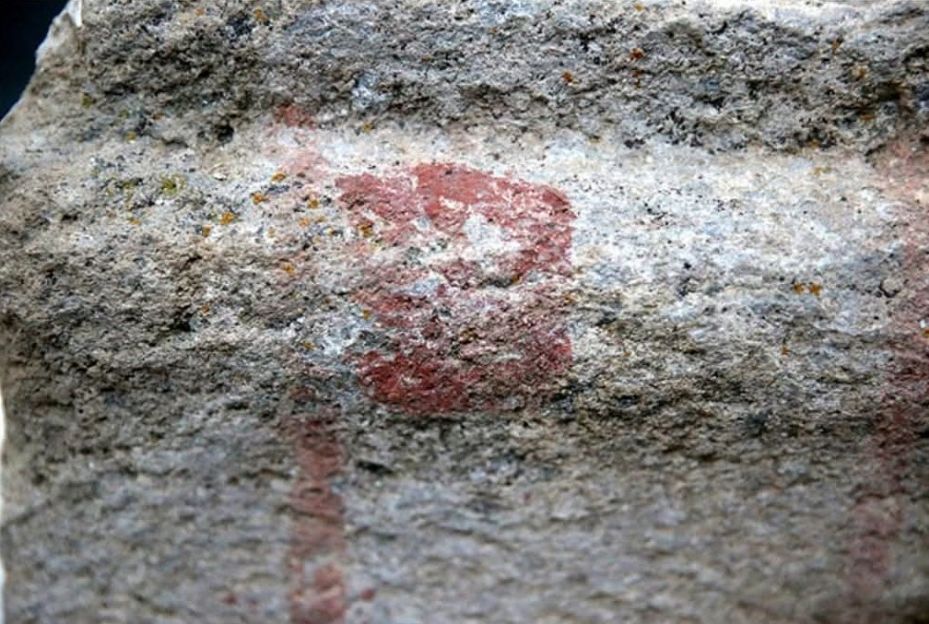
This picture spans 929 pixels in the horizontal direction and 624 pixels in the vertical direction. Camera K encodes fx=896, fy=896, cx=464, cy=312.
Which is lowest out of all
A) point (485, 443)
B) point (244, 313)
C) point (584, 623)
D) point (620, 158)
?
point (584, 623)

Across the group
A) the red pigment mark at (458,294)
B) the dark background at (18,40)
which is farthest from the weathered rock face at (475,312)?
the dark background at (18,40)

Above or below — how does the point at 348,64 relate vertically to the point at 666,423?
above

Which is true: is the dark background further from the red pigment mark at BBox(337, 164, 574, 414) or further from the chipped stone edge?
the red pigment mark at BBox(337, 164, 574, 414)

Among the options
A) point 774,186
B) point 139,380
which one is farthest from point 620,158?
point 139,380

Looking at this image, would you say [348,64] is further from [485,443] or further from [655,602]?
[655,602]

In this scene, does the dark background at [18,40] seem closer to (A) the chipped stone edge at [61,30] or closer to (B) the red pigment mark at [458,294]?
(A) the chipped stone edge at [61,30]

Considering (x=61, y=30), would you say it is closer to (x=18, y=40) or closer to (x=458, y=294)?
(x=18, y=40)
